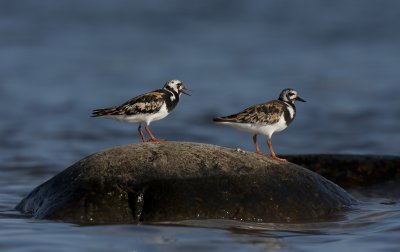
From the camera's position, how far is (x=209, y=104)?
60.7 ft

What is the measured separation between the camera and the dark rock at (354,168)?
456 inches

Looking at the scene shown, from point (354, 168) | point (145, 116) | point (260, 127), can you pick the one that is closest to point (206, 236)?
point (260, 127)

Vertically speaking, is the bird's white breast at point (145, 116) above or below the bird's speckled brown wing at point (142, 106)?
below

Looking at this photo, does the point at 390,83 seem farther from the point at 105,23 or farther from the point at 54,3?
the point at 54,3

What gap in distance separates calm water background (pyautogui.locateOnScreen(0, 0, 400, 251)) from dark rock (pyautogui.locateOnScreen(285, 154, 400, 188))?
0.24 meters

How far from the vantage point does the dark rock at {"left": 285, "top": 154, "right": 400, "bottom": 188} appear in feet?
38.0

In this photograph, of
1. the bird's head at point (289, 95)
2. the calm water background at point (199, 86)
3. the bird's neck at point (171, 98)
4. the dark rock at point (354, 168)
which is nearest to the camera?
the calm water background at point (199, 86)

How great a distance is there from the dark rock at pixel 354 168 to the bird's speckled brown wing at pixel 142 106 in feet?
7.82

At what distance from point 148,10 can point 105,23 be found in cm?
151

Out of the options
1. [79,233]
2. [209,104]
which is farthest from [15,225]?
[209,104]

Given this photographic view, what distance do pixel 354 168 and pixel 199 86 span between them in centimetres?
862

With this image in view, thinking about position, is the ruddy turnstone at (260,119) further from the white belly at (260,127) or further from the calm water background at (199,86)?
the calm water background at (199,86)

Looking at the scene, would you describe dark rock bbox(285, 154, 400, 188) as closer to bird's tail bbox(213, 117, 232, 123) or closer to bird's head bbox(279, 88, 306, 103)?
bird's head bbox(279, 88, 306, 103)

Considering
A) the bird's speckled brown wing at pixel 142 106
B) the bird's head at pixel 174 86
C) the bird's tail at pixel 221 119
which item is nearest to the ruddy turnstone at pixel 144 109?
the bird's speckled brown wing at pixel 142 106
